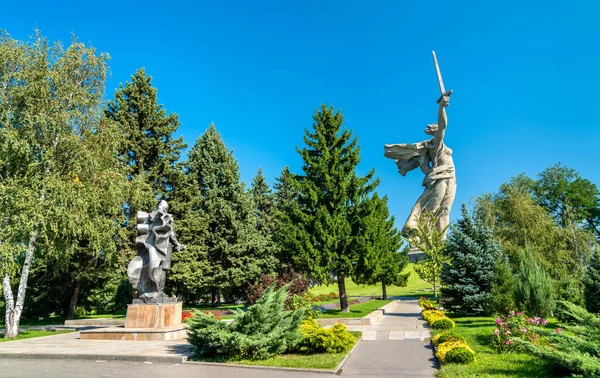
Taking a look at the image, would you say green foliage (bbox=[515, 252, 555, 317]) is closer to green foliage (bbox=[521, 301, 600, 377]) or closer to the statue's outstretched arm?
green foliage (bbox=[521, 301, 600, 377])

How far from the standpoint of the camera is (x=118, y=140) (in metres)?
19.1

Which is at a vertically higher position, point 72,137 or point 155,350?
point 72,137

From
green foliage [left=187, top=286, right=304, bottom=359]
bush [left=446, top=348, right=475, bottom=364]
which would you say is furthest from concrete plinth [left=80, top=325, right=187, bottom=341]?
bush [left=446, top=348, right=475, bottom=364]

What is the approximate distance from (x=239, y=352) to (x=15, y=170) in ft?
45.0

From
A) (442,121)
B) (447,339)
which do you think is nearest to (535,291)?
(447,339)

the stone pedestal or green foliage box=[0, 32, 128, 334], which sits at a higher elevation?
Answer: green foliage box=[0, 32, 128, 334]

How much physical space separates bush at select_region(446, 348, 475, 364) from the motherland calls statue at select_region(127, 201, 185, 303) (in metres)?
9.99

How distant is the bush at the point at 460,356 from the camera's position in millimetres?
8000

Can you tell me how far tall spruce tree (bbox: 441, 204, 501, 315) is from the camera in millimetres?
15906

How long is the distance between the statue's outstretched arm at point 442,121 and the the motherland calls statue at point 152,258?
22620 millimetres

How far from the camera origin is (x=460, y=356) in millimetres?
8008

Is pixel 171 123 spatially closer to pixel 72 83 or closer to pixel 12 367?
pixel 72 83

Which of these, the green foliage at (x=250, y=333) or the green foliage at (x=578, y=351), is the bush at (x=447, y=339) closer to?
the green foliage at (x=578, y=351)

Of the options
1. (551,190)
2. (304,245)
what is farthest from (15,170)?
(551,190)
